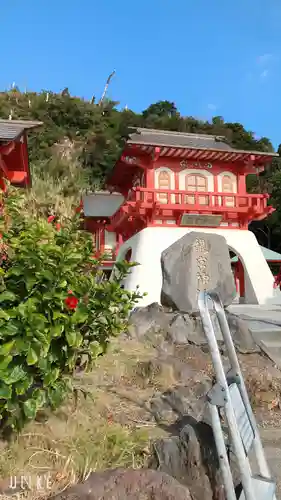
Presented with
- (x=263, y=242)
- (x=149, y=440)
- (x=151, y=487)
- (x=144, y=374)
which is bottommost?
(x=263, y=242)

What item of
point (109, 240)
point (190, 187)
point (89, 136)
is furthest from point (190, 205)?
point (89, 136)

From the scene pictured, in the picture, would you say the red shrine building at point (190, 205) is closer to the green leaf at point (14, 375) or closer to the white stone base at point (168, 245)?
the white stone base at point (168, 245)

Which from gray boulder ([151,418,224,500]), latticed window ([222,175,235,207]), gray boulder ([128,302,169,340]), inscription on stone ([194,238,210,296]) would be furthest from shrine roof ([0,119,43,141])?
latticed window ([222,175,235,207])

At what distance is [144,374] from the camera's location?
446 cm

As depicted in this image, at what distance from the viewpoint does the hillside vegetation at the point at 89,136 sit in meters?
25.3

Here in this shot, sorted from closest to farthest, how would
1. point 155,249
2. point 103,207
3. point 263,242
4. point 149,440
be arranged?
point 149,440, point 155,249, point 103,207, point 263,242

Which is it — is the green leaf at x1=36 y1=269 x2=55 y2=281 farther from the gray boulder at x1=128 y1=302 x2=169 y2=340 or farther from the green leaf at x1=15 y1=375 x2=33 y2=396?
the gray boulder at x1=128 y1=302 x2=169 y2=340

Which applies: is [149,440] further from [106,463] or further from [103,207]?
[103,207]

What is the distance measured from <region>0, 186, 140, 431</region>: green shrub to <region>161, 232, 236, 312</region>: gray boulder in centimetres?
545

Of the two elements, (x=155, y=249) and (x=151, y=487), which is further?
(x=155, y=249)

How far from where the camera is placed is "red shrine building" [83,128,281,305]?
13531 millimetres

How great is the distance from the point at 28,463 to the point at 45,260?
51.9 inches

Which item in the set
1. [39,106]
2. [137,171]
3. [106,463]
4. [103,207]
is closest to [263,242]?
[103,207]

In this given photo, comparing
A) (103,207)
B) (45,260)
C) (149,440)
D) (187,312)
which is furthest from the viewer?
(103,207)
